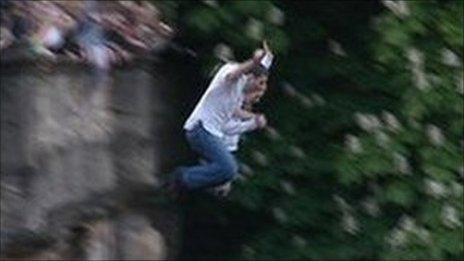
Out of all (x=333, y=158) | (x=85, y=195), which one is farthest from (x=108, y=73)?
(x=333, y=158)

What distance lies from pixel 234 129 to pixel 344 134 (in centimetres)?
118

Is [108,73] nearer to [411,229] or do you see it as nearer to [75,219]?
[75,219]

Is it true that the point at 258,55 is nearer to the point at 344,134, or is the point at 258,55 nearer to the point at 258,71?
the point at 258,71

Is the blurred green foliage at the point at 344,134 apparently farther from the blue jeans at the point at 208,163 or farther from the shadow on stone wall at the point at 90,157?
the blue jeans at the point at 208,163

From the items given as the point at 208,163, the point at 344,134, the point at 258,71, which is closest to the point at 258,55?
the point at 258,71

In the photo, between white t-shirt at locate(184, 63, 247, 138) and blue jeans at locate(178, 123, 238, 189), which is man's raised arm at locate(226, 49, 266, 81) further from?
blue jeans at locate(178, 123, 238, 189)

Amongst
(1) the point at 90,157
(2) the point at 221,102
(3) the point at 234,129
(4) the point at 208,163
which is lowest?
(1) the point at 90,157

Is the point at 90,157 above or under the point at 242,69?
under

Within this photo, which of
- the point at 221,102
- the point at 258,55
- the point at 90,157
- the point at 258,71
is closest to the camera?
the point at 221,102

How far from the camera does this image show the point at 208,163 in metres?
7.07

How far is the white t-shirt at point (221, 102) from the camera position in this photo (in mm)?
6645

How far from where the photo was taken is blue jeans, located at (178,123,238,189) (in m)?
6.85

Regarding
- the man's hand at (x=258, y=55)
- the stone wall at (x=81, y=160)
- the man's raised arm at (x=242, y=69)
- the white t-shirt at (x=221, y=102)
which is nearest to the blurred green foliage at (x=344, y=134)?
the man's hand at (x=258, y=55)

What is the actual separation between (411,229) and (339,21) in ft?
2.68
